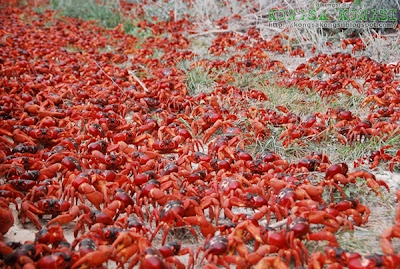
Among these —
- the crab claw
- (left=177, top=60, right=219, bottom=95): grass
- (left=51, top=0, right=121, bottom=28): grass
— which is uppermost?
(left=51, top=0, right=121, bottom=28): grass

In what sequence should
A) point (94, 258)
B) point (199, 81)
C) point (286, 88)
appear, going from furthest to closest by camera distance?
1. point (199, 81)
2. point (286, 88)
3. point (94, 258)

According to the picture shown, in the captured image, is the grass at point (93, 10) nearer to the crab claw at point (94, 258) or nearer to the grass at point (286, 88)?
the grass at point (286, 88)

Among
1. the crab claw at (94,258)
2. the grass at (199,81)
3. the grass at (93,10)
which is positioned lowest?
the crab claw at (94,258)

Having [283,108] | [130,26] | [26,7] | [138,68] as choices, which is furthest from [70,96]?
[26,7]

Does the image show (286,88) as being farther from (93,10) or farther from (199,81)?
(93,10)

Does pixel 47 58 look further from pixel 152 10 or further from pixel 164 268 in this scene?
pixel 164 268

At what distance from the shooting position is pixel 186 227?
2.91m

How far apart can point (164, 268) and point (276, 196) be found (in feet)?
3.89

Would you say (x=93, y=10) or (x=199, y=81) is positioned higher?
(x=93, y=10)

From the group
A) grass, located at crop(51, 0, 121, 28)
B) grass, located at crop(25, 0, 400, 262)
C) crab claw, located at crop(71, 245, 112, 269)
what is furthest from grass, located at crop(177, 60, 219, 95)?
grass, located at crop(51, 0, 121, 28)

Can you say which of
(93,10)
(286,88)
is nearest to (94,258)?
(286,88)

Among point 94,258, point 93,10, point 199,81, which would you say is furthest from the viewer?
point 93,10

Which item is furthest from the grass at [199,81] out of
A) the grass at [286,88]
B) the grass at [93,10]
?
the grass at [93,10]

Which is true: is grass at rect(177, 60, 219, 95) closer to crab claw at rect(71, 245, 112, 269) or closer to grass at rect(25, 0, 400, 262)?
grass at rect(25, 0, 400, 262)
